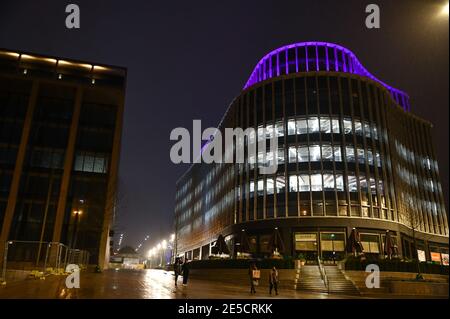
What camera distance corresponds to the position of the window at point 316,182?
44.2 meters

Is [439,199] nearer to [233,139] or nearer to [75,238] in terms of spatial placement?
[233,139]

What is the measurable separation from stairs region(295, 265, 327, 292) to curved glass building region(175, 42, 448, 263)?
11.2 metres

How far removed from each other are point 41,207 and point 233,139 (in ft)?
93.8

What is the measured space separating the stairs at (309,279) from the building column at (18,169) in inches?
1437

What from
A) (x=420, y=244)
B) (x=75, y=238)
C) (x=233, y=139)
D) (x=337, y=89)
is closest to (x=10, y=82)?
(x=75, y=238)

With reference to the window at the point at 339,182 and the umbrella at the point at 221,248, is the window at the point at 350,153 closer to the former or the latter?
the window at the point at 339,182

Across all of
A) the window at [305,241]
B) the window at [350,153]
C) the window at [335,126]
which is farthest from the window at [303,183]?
the window at [335,126]

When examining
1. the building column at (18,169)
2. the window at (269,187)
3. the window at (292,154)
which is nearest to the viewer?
the window at (292,154)

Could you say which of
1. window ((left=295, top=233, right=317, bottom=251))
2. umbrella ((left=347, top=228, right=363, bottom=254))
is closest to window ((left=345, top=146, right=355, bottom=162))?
window ((left=295, top=233, right=317, bottom=251))

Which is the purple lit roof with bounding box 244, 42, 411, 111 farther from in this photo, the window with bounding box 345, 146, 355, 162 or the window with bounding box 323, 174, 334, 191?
the window with bounding box 323, 174, 334, 191

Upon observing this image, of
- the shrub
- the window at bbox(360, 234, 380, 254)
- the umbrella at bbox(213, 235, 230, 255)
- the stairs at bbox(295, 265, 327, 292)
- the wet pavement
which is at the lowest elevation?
the wet pavement

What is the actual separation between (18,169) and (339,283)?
44292 millimetres

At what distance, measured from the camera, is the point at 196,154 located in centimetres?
9538

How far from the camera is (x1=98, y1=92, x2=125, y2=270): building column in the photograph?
161ft
